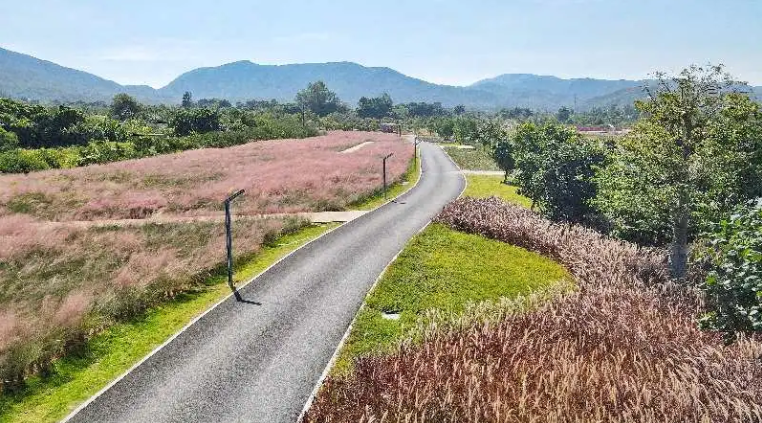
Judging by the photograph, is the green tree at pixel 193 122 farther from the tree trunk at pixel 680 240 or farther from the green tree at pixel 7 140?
the tree trunk at pixel 680 240

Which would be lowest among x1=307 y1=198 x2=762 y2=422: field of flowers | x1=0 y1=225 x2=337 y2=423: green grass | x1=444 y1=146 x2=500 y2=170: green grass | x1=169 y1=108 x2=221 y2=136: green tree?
x1=444 y1=146 x2=500 y2=170: green grass

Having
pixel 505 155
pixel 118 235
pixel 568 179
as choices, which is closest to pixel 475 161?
pixel 505 155

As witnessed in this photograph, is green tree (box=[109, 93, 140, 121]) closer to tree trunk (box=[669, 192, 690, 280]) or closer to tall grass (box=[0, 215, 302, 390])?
tall grass (box=[0, 215, 302, 390])

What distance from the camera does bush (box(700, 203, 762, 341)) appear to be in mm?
8734

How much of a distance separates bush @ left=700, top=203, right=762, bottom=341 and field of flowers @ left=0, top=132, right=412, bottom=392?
16384mm

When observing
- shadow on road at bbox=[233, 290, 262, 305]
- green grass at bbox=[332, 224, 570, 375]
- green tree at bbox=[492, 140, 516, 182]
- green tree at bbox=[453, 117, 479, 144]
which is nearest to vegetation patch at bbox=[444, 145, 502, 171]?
green tree at bbox=[492, 140, 516, 182]

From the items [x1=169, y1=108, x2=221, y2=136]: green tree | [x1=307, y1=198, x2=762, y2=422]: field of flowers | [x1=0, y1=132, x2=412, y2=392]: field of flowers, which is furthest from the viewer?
[x1=169, y1=108, x2=221, y2=136]: green tree

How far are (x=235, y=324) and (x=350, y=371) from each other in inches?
208

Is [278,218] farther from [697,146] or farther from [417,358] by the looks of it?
[697,146]

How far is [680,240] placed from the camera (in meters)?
21.8

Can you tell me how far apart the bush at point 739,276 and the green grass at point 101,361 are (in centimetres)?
1450

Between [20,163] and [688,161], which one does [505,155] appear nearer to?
[688,161]

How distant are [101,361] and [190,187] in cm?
2843

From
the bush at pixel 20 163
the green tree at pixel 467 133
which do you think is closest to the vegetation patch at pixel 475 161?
the green tree at pixel 467 133
